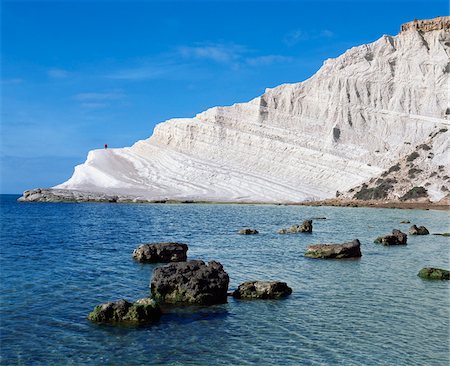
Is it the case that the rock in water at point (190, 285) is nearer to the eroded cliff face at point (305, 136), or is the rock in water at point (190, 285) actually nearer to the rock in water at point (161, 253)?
the rock in water at point (161, 253)

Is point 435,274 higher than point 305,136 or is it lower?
lower

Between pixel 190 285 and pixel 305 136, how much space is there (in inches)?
3749

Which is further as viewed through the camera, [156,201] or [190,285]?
[156,201]

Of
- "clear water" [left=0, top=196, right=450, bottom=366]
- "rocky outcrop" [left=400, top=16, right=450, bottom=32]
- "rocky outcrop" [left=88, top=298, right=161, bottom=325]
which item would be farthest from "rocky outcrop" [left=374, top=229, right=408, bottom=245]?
"rocky outcrop" [left=400, top=16, right=450, bottom=32]

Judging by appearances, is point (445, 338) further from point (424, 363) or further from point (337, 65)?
point (337, 65)

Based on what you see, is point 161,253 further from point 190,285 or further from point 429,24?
point 429,24

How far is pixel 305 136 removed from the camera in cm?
11025

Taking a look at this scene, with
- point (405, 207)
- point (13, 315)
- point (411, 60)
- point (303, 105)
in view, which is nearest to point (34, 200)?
point (303, 105)

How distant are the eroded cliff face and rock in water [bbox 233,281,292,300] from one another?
76.3 meters

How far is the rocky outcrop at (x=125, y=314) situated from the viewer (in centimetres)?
1509

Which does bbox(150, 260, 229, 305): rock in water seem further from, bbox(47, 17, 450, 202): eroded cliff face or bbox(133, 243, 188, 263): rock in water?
bbox(47, 17, 450, 202): eroded cliff face

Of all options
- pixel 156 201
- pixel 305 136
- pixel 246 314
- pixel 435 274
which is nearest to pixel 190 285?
pixel 246 314

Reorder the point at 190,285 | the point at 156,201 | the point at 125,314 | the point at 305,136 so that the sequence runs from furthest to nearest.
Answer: the point at 305,136, the point at 156,201, the point at 190,285, the point at 125,314

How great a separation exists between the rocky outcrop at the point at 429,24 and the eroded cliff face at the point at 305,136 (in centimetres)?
65
